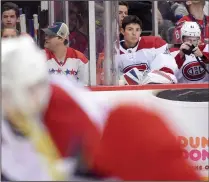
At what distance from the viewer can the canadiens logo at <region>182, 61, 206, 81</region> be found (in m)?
2.91

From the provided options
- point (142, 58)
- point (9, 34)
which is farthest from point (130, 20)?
point (9, 34)

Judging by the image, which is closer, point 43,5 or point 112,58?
point 112,58

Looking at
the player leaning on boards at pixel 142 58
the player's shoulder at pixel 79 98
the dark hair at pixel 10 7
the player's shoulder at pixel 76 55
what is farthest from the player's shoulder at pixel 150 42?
the player's shoulder at pixel 79 98

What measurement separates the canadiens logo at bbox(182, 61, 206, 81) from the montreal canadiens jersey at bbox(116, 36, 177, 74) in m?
0.04

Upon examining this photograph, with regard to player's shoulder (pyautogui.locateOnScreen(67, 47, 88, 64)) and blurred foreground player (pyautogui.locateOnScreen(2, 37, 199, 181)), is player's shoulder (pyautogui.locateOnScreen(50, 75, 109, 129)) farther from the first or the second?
player's shoulder (pyautogui.locateOnScreen(67, 47, 88, 64))

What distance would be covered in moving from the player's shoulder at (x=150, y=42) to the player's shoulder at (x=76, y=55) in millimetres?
233

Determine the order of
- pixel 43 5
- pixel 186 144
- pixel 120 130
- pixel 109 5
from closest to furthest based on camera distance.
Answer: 1. pixel 120 130
2. pixel 186 144
3. pixel 109 5
4. pixel 43 5

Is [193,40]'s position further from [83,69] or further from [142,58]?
[83,69]

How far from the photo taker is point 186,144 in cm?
251

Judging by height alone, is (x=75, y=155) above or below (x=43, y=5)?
below

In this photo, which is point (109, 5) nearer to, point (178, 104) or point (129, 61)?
point (129, 61)

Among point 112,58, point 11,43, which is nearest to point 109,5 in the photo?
point 112,58

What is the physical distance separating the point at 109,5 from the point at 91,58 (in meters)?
0.21

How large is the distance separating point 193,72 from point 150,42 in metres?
0.21
